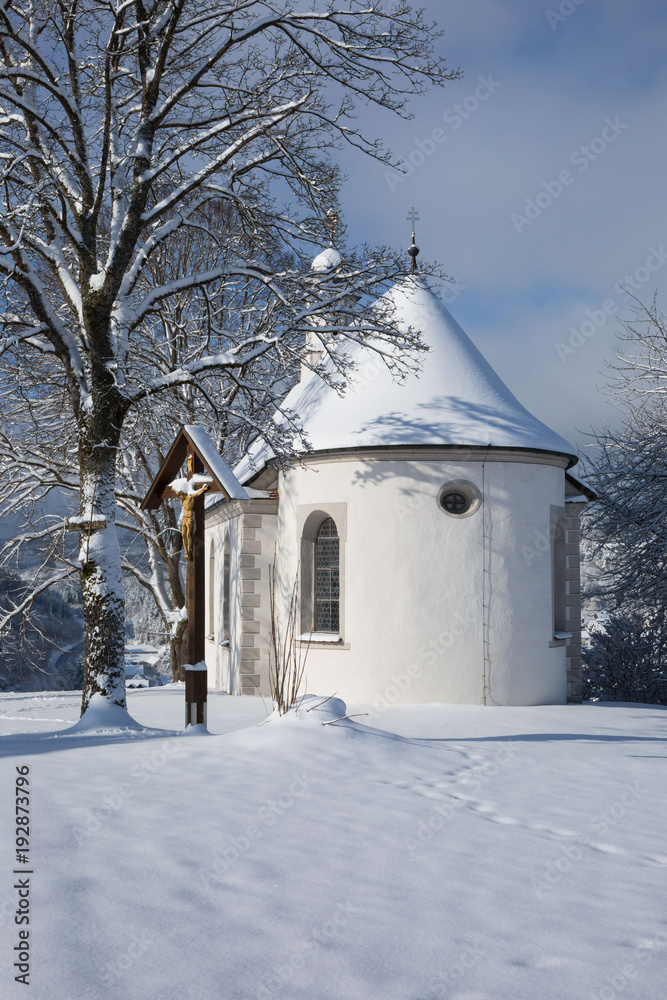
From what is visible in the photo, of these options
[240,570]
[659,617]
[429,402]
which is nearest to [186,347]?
[240,570]

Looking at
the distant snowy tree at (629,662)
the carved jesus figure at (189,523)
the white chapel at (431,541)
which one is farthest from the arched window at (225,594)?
the distant snowy tree at (629,662)

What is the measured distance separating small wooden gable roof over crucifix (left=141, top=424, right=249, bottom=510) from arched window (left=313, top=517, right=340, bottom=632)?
417 cm

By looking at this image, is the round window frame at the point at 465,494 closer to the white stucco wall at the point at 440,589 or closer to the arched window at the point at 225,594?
the white stucco wall at the point at 440,589

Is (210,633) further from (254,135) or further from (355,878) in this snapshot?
(355,878)

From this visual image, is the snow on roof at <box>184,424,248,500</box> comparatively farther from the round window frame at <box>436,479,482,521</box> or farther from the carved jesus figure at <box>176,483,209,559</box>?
the round window frame at <box>436,479,482,521</box>

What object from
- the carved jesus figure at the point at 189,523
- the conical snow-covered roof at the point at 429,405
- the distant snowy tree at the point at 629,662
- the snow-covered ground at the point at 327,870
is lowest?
the distant snowy tree at the point at 629,662

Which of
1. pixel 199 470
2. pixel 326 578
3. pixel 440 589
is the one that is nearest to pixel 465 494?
pixel 440 589

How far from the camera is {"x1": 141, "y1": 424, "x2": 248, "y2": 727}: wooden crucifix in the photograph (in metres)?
8.80

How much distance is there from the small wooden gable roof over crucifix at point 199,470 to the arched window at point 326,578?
13.7 ft

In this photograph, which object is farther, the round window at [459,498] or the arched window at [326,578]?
the arched window at [326,578]

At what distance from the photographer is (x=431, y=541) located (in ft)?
41.9

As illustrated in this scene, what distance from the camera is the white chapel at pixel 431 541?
41.5ft

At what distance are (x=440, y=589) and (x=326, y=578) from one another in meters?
2.15

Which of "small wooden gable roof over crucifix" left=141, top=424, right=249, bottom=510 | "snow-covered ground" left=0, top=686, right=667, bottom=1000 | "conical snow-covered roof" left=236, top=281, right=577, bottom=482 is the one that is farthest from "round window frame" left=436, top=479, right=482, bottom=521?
"snow-covered ground" left=0, top=686, right=667, bottom=1000
